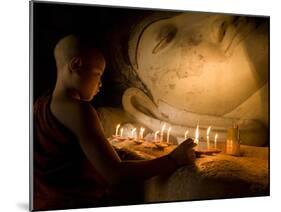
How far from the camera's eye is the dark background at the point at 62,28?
13.1ft

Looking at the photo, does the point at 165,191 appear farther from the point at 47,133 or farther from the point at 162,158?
the point at 47,133

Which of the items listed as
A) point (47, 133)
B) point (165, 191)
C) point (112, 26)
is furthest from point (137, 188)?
point (112, 26)

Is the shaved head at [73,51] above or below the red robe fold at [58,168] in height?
above

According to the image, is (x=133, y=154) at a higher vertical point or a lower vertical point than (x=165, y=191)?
higher

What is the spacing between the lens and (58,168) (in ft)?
13.3

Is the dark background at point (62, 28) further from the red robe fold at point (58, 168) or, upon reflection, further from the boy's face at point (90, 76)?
the red robe fold at point (58, 168)

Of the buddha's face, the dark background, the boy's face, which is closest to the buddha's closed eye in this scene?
the buddha's face

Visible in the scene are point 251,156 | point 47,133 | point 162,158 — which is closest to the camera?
point 47,133

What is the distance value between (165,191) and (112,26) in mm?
1295

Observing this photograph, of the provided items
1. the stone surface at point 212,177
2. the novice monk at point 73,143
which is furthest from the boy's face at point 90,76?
the stone surface at point 212,177

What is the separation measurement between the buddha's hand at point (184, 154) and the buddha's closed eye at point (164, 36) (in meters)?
0.74

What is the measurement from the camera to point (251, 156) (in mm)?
4641

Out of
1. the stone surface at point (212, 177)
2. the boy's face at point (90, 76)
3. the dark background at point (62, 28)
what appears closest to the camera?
the dark background at point (62, 28)

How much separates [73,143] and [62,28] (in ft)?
2.68
